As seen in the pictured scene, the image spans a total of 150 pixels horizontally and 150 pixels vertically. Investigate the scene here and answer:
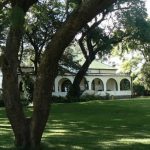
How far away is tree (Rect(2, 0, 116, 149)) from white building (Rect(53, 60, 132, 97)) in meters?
51.4

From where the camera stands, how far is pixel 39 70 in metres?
11.0

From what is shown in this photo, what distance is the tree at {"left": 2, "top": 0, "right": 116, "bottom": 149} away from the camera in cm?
1025

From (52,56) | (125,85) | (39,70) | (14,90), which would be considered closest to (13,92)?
(14,90)

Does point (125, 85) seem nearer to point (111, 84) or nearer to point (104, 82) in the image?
point (111, 84)

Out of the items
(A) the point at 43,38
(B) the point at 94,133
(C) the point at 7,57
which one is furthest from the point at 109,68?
(C) the point at 7,57

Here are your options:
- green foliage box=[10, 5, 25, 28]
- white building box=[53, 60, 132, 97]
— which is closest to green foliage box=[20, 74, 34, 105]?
white building box=[53, 60, 132, 97]

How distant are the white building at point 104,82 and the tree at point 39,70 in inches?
2025

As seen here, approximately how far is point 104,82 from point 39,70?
192 feet

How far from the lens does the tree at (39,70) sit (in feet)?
33.6

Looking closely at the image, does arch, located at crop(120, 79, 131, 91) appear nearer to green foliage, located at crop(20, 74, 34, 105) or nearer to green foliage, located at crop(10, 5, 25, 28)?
green foliage, located at crop(20, 74, 34, 105)

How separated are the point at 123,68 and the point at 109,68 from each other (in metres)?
6.91

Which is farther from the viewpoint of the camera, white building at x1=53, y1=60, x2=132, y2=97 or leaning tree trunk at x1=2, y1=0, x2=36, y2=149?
white building at x1=53, y1=60, x2=132, y2=97

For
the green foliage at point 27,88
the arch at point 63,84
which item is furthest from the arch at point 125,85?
the green foliage at point 27,88

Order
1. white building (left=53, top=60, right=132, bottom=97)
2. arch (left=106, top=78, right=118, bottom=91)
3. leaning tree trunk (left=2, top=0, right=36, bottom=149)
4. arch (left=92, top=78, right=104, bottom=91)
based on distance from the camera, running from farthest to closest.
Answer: arch (left=106, top=78, right=118, bottom=91) → arch (left=92, top=78, right=104, bottom=91) → white building (left=53, top=60, right=132, bottom=97) → leaning tree trunk (left=2, top=0, right=36, bottom=149)
